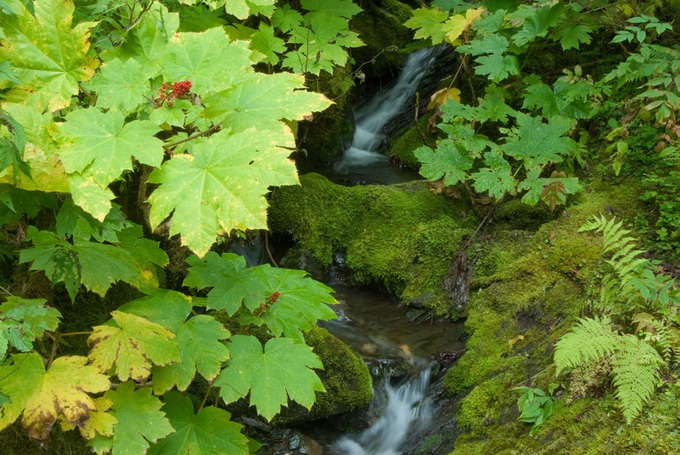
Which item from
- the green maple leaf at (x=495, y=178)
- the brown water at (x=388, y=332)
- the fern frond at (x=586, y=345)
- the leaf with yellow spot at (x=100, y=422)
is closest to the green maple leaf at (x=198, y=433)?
the leaf with yellow spot at (x=100, y=422)

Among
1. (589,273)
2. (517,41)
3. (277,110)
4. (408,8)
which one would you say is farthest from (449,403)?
(408,8)

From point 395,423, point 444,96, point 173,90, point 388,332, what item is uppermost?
point 173,90

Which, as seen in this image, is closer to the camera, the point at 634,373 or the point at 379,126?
the point at 634,373

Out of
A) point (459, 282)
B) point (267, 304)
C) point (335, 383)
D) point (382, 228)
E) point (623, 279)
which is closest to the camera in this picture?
point (267, 304)

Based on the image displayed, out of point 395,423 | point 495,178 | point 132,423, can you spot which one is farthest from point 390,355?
point 132,423

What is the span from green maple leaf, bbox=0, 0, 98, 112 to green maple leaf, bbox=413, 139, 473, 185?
3379 millimetres

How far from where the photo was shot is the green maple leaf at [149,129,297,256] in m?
1.74

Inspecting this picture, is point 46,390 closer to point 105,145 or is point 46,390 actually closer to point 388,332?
point 105,145

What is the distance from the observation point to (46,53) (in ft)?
6.68

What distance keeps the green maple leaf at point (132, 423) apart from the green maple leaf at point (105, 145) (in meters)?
0.84

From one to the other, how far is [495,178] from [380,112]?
3664 mm

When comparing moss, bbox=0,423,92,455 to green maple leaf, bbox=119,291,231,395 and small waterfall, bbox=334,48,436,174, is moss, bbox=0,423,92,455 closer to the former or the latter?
green maple leaf, bbox=119,291,231,395

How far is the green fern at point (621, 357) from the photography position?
8.15 feet

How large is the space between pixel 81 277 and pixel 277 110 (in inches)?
38.0
